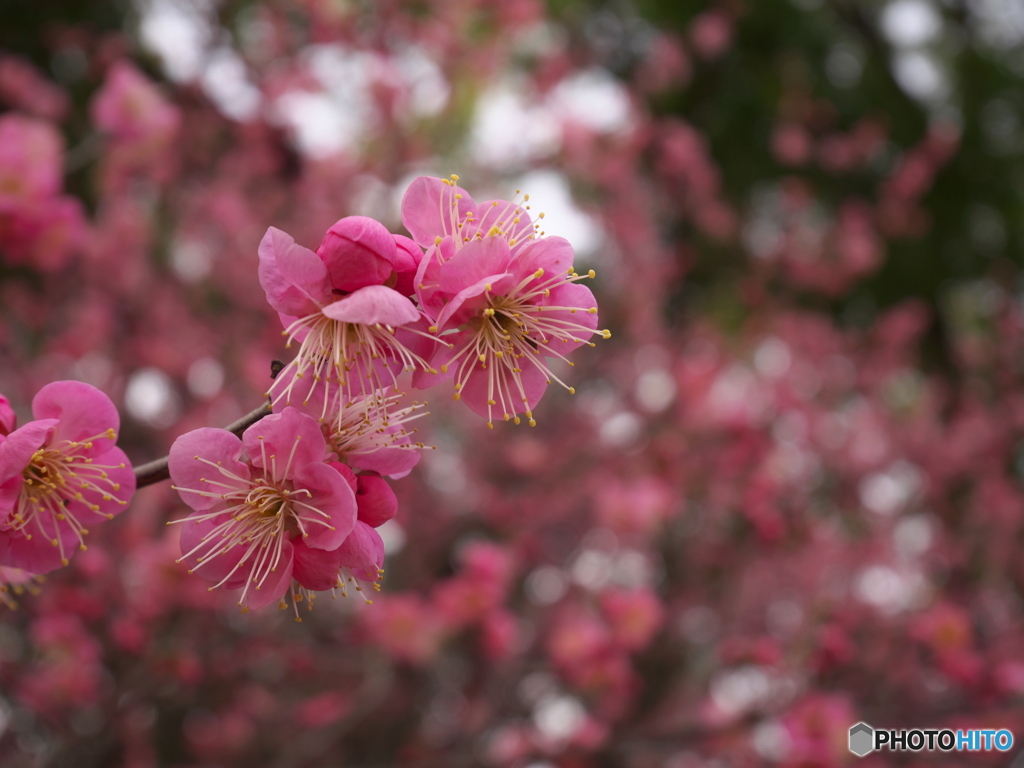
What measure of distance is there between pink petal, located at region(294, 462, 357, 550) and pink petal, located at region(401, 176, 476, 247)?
0.97ft

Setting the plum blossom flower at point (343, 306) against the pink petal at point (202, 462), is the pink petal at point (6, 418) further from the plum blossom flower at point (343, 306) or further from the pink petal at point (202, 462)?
the plum blossom flower at point (343, 306)

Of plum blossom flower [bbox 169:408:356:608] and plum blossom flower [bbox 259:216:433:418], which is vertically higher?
plum blossom flower [bbox 259:216:433:418]

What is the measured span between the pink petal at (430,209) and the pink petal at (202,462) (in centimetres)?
32

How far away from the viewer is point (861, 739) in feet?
8.05

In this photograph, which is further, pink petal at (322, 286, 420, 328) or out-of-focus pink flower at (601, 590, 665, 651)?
out-of-focus pink flower at (601, 590, 665, 651)

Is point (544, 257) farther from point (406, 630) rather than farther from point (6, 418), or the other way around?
point (406, 630)

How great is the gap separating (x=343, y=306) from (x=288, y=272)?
3.5 inches

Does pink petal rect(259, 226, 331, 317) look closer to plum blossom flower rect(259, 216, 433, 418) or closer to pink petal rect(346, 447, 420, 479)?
plum blossom flower rect(259, 216, 433, 418)

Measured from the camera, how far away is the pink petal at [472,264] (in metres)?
0.82

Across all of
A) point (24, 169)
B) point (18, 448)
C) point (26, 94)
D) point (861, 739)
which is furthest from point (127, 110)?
point (861, 739)

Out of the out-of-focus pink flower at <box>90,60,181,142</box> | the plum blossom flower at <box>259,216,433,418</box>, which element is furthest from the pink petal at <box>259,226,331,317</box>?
the out-of-focus pink flower at <box>90,60,181,142</box>

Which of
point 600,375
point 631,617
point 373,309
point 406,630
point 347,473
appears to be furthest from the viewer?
point 600,375

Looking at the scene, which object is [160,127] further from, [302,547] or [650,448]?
[650,448]

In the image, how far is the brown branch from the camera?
86cm
